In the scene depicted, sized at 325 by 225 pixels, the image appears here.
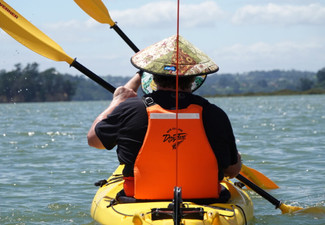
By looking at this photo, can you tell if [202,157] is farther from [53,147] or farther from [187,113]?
[53,147]

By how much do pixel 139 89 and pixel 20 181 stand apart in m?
4.04

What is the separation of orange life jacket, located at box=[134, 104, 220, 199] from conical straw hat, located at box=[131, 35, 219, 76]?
0.89 ft

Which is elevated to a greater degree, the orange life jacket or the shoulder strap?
the shoulder strap

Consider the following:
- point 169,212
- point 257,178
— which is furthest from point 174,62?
point 257,178

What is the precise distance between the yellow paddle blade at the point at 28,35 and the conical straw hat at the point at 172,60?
1.56 meters

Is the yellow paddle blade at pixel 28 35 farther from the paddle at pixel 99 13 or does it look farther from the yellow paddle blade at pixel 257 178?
the yellow paddle blade at pixel 257 178

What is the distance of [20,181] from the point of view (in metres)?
9.11

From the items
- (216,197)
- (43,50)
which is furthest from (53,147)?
(216,197)

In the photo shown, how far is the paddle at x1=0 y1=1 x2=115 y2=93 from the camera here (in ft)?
19.6

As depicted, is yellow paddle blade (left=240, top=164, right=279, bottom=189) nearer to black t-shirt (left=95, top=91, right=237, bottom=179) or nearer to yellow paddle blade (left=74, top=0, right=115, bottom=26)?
yellow paddle blade (left=74, top=0, right=115, bottom=26)

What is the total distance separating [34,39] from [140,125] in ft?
6.70

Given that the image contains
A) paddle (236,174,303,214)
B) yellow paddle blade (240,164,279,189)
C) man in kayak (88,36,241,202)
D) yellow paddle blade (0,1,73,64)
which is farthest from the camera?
yellow paddle blade (240,164,279,189)

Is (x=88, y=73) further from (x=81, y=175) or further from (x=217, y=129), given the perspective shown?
(x=81, y=175)

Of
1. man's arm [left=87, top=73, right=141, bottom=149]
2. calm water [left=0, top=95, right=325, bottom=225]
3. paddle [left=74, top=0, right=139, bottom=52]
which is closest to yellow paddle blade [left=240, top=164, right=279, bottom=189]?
calm water [left=0, top=95, right=325, bottom=225]
